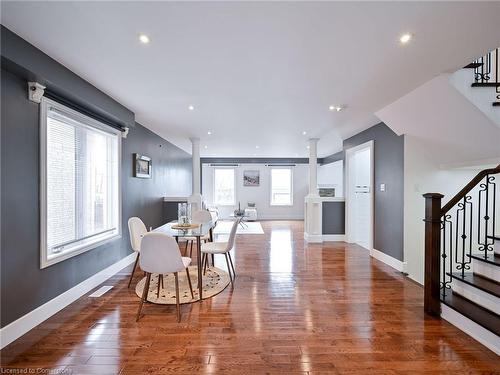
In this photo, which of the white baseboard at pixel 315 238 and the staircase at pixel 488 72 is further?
the white baseboard at pixel 315 238

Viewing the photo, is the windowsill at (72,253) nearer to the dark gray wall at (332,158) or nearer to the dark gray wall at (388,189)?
the dark gray wall at (388,189)

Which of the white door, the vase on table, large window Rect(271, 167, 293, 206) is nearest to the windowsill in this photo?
the vase on table

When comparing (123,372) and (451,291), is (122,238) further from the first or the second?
(451,291)

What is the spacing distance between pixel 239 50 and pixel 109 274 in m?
3.38

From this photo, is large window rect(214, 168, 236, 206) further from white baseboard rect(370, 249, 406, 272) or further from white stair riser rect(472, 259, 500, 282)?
white stair riser rect(472, 259, 500, 282)

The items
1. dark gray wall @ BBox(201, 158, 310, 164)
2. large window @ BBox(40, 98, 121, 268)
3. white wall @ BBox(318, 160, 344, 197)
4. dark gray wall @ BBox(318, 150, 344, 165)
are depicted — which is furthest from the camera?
dark gray wall @ BBox(201, 158, 310, 164)

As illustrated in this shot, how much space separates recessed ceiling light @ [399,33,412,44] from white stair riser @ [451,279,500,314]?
90.2 inches

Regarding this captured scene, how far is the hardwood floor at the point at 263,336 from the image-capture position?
180cm

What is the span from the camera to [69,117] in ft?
9.06

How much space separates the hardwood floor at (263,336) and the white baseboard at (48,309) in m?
0.07

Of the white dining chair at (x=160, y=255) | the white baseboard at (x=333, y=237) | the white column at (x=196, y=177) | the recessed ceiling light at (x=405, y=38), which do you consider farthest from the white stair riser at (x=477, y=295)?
the white column at (x=196, y=177)

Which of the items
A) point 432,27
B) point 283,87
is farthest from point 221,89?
point 432,27

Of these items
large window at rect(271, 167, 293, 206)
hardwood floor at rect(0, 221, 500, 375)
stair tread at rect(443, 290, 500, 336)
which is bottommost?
hardwood floor at rect(0, 221, 500, 375)

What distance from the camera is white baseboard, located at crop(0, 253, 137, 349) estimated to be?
6.51ft
